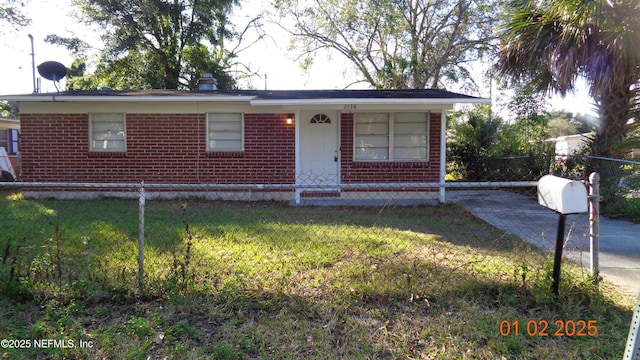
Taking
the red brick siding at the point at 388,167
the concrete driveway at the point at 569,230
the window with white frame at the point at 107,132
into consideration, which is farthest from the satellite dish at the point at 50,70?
the concrete driveway at the point at 569,230

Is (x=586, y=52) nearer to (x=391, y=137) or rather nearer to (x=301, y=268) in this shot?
(x=391, y=137)

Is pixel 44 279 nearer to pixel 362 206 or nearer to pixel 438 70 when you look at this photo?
pixel 362 206

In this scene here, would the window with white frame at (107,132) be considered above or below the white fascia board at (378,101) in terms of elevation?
below

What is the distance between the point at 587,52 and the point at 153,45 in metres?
19.8

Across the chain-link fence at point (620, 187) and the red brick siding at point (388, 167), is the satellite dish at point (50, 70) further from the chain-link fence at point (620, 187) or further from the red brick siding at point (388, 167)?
the chain-link fence at point (620, 187)

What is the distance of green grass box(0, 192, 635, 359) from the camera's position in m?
2.88

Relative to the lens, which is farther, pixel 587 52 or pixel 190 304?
pixel 587 52

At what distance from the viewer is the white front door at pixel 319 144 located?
33.5 ft

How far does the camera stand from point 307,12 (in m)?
21.7

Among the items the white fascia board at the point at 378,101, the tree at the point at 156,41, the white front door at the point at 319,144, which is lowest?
the white front door at the point at 319,144

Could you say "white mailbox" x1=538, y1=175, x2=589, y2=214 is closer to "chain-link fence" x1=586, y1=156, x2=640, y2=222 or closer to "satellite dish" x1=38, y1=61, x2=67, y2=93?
"chain-link fence" x1=586, y1=156, x2=640, y2=222

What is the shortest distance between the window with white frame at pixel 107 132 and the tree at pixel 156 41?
37.7 ft

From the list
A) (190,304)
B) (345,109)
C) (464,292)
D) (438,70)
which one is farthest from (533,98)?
(190,304)

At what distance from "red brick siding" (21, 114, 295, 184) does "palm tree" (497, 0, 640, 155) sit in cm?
569
